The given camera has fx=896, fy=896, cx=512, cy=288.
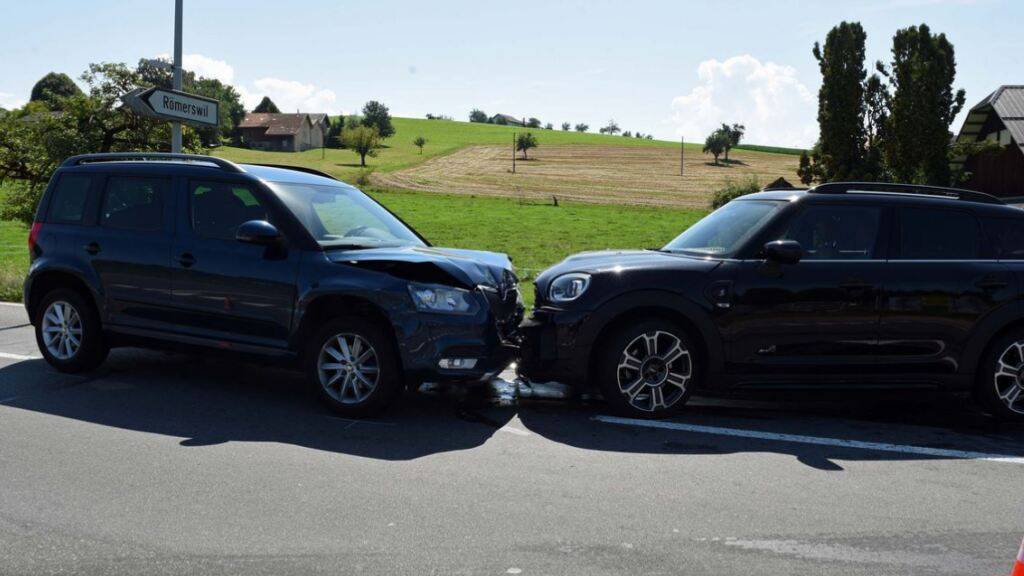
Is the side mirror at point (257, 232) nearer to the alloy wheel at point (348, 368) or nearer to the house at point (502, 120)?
the alloy wheel at point (348, 368)

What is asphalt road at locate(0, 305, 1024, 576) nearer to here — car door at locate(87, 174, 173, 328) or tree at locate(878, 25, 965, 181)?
car door at locate(87, 174, 173, 328)

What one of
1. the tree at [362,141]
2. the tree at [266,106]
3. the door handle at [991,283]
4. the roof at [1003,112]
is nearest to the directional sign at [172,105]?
the door handle at [991,283]

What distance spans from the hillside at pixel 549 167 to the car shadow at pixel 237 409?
169 feet

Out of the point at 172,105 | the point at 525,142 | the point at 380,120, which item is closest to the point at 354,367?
the point at 172,105

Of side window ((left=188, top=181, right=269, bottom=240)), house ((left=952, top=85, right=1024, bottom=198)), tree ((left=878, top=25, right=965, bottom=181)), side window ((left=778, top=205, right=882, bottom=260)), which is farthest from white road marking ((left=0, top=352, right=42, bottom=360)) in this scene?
house ((left=952, top=85, right=1024, bottom=198))

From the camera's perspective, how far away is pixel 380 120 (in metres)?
123

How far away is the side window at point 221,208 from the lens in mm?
6945

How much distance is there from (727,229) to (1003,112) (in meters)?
42.4

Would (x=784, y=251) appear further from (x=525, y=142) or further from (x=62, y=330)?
(x=525, y=142)

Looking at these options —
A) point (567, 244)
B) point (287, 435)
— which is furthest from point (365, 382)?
point (567, 244)

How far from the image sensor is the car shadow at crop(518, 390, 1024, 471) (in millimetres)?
5812

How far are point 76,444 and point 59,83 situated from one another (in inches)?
4964

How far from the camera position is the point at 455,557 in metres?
3.89

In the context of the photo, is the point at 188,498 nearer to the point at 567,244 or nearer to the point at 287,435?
the point at 287,435
